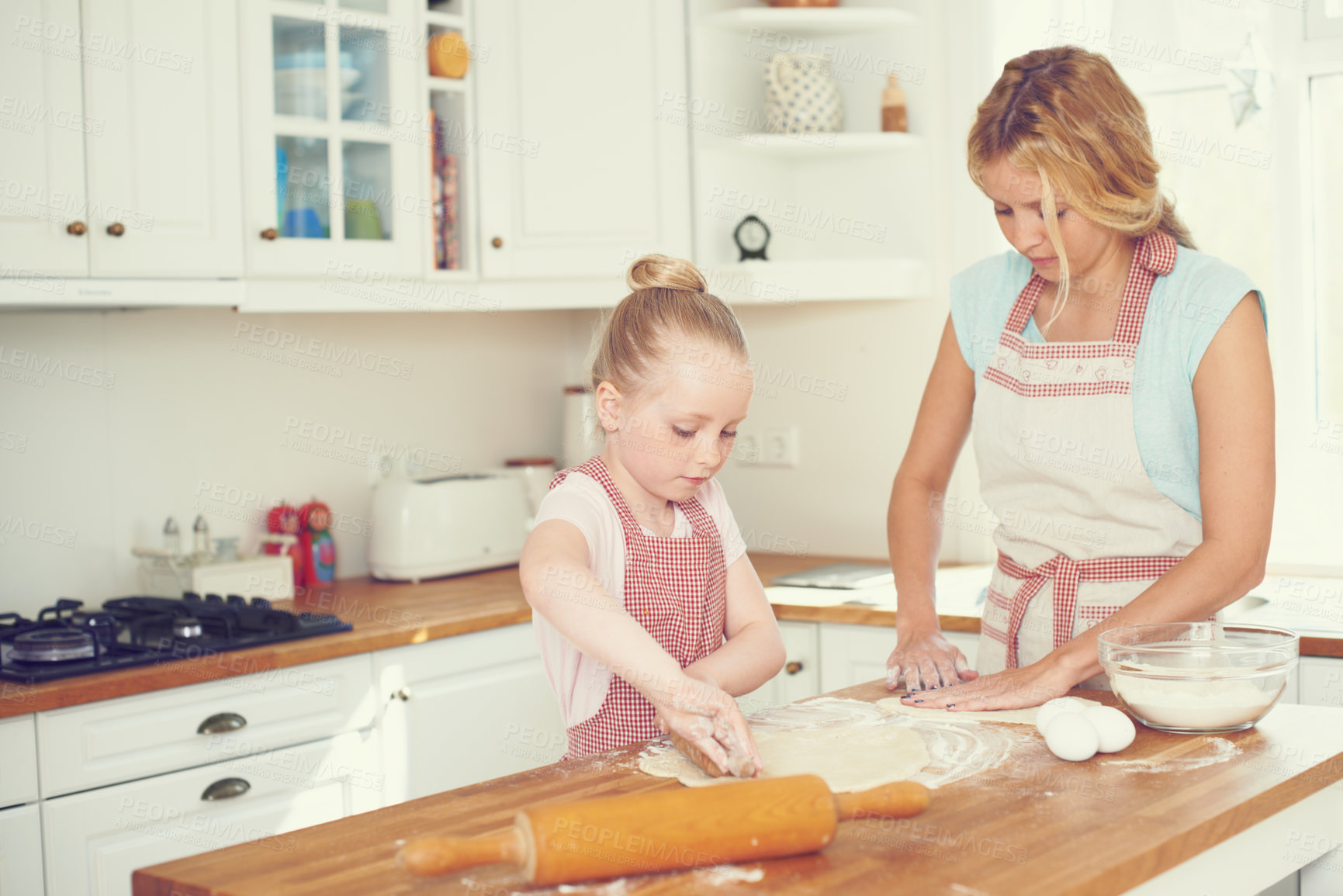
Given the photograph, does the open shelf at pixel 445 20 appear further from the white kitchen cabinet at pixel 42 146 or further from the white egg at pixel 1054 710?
the white egg at pixel 1054 710

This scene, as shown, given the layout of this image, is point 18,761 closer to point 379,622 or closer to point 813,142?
point 379,622

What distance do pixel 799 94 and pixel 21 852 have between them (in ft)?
6.51

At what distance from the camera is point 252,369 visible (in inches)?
102

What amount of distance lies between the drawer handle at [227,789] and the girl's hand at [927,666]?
3.51 ft

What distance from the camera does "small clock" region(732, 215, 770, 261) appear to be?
8.89 ft

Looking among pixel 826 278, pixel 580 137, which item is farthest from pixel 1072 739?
pixel 580 137

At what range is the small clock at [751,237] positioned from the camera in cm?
271

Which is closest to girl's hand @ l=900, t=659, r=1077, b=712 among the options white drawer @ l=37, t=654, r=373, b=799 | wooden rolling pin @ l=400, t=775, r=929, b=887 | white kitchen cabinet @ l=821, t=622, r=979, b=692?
wooden rolling pin @ l=400, t=775, r=929, b=887

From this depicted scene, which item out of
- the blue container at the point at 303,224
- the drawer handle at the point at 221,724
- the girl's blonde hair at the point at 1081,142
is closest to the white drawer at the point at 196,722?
the drawer handle at the point at 221,724

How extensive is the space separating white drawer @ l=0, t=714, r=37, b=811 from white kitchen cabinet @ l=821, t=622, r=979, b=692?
128 centimetres

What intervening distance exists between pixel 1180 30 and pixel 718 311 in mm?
1694

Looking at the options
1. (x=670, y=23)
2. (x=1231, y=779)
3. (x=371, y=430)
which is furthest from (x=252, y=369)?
(x=1231, y=779)

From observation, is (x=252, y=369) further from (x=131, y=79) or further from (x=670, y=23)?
(x=670, y=23)

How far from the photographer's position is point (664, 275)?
1328 mm
